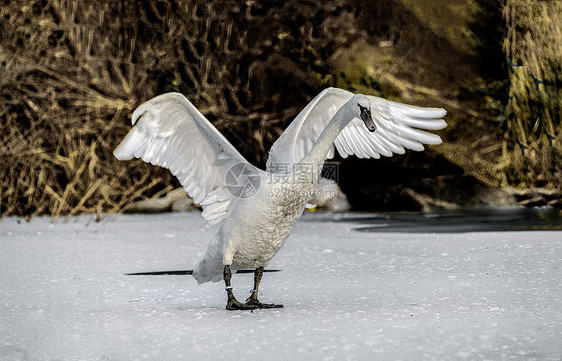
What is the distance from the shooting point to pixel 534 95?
9539mm

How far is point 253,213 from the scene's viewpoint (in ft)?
14.2

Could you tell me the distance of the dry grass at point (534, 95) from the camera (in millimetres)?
9180

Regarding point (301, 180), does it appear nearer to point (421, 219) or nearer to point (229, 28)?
point (421, 219)

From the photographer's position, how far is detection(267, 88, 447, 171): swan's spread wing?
465cm

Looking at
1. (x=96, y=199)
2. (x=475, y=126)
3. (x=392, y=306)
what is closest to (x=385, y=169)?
(x=475, y=126)

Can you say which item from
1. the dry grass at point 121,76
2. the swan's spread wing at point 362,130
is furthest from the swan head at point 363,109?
the dry grass at point 121,76

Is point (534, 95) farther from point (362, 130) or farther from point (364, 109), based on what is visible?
point (364, 109)

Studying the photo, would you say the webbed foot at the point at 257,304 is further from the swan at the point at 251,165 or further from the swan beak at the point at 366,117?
the swan beak at the point at 366,117

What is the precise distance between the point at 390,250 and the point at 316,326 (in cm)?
294

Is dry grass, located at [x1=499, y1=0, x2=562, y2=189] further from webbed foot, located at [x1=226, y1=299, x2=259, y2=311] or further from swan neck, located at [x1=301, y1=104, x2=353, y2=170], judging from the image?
webbed foot, located at [x1=226, y1=299, x2=259, y2=311]

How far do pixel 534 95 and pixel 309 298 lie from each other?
5.93m

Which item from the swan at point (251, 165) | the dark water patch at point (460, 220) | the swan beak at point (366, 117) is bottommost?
the dark water patch at point (460, 220)

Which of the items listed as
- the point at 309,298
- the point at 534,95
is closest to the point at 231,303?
the point at 309,298

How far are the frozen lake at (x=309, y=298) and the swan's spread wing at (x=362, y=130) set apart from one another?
892mm
